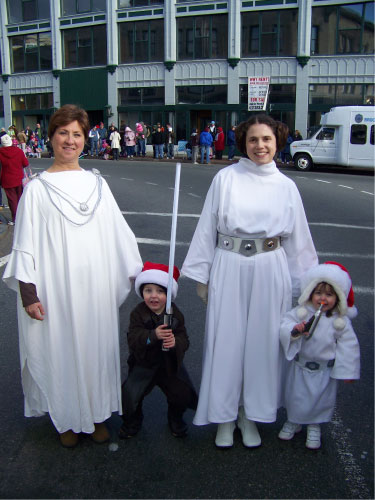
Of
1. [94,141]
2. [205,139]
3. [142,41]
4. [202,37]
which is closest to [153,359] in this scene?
[205,139]

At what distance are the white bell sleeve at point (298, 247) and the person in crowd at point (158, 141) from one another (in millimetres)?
23891

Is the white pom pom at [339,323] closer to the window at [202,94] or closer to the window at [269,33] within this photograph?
the window at [269,33]

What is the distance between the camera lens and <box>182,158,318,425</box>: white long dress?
3.08 metres

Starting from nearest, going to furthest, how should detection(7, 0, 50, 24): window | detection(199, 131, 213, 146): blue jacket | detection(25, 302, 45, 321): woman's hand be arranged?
1. detection(25, 302, 45, 321): woman's hand
2. detection(199, 131, 213, 146): blue jacket
3. detection(7, 0, 50, 24): window

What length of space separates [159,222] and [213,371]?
7366 mm

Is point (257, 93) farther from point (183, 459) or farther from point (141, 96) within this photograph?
point (183, 459)

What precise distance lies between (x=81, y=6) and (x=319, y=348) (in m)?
34.8

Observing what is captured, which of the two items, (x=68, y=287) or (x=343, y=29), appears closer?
(x=68, y=287)

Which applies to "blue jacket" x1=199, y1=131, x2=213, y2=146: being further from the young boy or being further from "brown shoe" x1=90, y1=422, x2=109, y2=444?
"brown shoe" x1=90, y1=422, x2=109, y2=444

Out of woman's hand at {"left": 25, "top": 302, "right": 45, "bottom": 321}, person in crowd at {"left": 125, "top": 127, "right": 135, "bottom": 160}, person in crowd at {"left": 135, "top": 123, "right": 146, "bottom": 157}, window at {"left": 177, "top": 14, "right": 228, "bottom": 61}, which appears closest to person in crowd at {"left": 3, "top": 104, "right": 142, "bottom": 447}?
woman's hand at {"left": 25, "top": 302, "right": 45, "bottom": 321}

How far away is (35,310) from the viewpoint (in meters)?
2.95

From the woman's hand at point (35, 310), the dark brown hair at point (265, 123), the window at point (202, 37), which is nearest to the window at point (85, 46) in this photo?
the window at point (202, 37)

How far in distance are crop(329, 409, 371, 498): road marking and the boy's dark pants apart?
915 mm

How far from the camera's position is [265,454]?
313 centimetres
